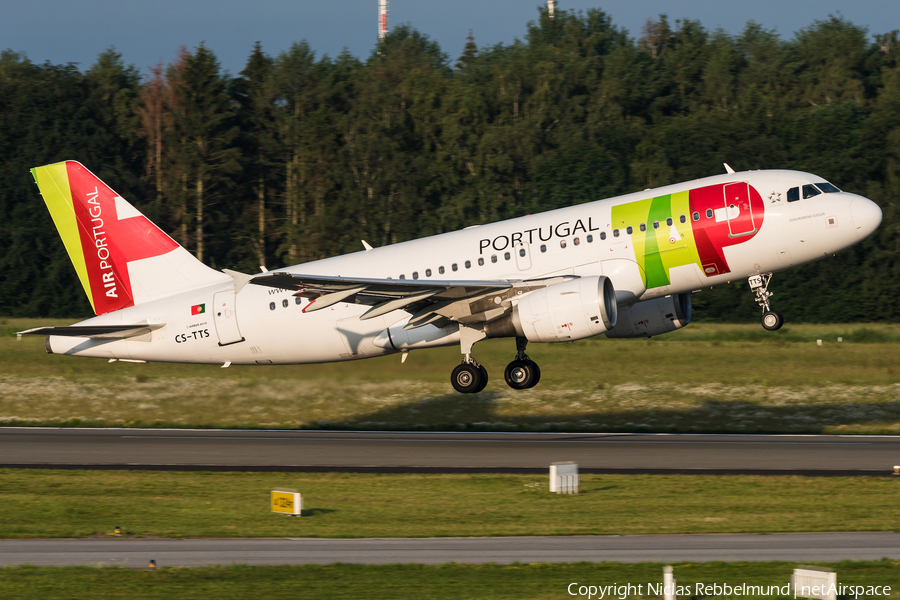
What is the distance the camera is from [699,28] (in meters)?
119

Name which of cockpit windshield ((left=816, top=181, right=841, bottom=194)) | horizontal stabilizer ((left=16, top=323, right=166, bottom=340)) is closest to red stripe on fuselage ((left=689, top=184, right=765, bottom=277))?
cockpit windshield ((left=816, top=181, right=841, bottom=194))

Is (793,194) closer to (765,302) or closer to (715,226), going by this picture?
(715,226)

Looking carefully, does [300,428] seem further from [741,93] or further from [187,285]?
[741,93]

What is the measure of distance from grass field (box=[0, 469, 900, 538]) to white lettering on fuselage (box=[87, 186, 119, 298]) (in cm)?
791

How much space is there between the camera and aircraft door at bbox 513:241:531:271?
105 ft

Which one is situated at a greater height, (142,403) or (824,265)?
(824,265)

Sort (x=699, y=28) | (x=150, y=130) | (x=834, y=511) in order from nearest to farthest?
(x=834, y=511) → (x=150, y=130) → (x=699, y=28)

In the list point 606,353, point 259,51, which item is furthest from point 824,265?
point 259,51

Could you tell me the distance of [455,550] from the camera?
2161cm

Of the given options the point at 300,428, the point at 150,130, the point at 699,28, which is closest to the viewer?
the point at 300,428

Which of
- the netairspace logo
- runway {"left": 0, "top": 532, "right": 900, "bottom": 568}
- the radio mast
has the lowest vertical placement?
the netairspace logo

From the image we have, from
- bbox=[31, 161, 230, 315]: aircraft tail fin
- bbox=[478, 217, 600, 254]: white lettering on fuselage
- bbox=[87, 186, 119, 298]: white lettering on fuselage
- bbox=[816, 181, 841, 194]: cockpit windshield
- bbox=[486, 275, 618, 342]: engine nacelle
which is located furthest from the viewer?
bbox=[87, 186, 119, 298]: white lettering on fuselage

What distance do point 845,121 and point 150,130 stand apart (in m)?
62.9

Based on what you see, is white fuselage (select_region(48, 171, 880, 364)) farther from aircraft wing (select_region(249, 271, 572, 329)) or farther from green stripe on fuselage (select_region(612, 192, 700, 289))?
aircraft wing (select_region(249, 271, 572, 329))
